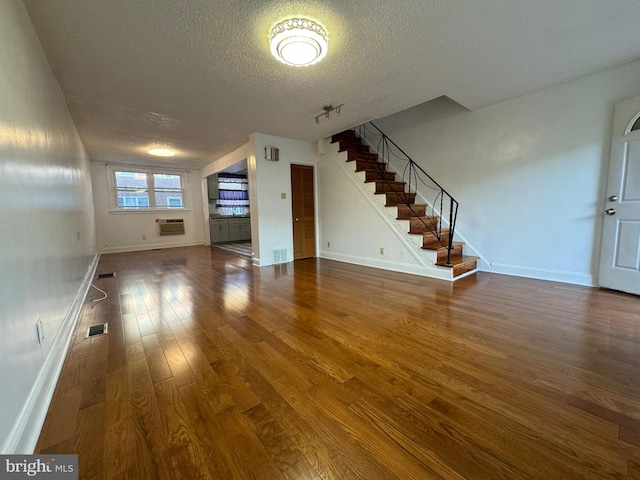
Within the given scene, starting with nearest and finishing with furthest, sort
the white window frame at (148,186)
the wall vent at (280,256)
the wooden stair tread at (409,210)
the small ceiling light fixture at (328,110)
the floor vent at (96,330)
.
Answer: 1. the floor vent at (96,330)
2. the small ceiling light fixture at (328,110)
3. the wooden stair tread at (409,210)
4. the wall vent at (280,256)
5. the white window frame at (148,186)

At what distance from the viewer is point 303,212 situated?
5723mm

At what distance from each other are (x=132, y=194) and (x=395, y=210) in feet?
24.0

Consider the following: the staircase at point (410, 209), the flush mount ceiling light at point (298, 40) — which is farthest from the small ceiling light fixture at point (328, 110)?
the flush mount ceiling light at point (298, 40)

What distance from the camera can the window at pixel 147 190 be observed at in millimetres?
7242

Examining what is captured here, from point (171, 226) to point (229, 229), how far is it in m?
1.67

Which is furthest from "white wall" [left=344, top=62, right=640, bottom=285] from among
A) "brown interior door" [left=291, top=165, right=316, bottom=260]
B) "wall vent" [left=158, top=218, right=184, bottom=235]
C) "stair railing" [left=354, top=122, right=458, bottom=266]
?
"wall vent" [left=158, top=218, right=184, bottom=235]

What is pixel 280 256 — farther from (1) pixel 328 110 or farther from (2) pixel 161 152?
(2) pixel 161 152

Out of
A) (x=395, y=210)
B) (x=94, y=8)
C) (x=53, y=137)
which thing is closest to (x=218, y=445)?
(x=94, y=8)

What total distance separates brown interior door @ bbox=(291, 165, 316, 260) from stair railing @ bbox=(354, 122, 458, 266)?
5.14 ft

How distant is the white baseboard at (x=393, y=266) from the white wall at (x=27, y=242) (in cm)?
403

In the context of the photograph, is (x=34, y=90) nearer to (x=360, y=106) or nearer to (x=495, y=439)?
(x=360, y=106)

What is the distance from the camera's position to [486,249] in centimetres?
412

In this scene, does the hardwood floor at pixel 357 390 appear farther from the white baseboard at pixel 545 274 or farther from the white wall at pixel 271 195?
the white wall at pixel 271 195

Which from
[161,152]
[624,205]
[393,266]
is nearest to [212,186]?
[161,152]
